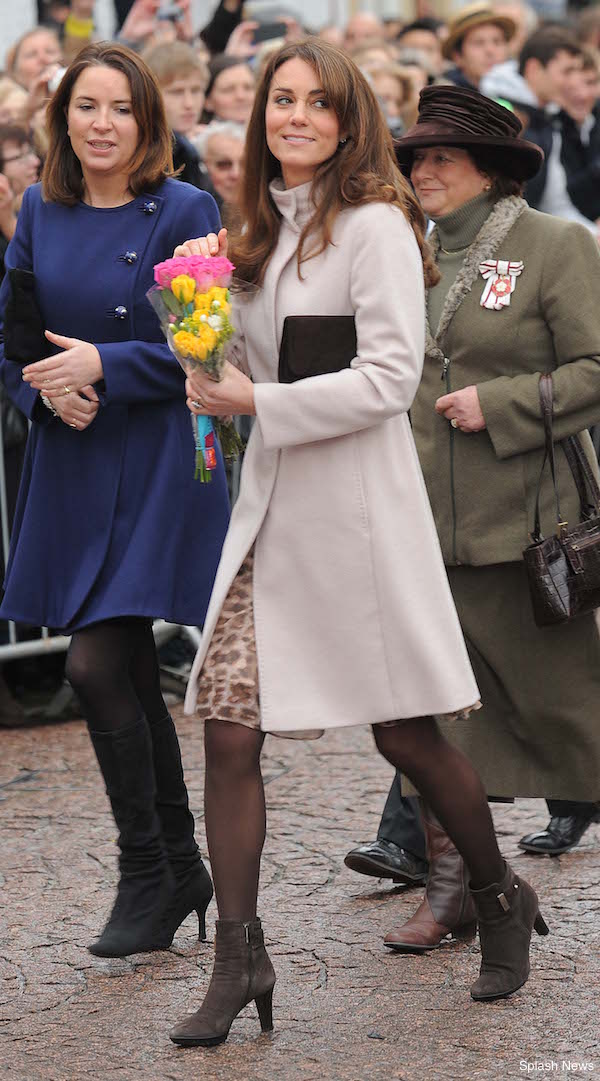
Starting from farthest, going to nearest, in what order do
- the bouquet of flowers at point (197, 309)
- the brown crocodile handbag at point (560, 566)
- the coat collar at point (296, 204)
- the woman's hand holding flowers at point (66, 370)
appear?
1. the brown crocodile handbag at point (560, 566)
2. the woman's hand holding flowers at point (66, 370)
3. the coat collar at point (296, 204)
4. the bouquet of flowers at point (197, 309)

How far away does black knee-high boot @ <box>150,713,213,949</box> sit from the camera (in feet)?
14.7

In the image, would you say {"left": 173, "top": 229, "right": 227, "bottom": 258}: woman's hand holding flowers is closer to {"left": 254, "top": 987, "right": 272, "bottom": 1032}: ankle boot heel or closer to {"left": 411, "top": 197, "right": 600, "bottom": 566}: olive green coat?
{"left": 411, "top": 197, "right": 600, "bottom": 566}: olive green coat

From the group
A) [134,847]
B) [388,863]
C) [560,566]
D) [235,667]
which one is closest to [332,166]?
[235,667]

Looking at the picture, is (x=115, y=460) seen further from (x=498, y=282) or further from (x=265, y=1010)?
(x=265, y=1010)

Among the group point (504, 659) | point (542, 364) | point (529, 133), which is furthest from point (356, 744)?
point (529, 133)

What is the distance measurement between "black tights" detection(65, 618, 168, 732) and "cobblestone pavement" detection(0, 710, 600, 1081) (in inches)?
23.1

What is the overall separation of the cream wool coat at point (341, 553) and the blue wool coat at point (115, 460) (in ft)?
1.68

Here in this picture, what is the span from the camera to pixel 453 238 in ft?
15.3

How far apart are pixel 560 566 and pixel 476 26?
6819 mm

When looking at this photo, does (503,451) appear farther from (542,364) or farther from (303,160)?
(303,160)

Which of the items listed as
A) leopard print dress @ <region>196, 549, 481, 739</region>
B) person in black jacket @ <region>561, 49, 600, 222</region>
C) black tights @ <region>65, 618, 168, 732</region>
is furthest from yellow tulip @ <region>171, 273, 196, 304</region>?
person in black jacket @ <region>561, 49, 600, 222</region>

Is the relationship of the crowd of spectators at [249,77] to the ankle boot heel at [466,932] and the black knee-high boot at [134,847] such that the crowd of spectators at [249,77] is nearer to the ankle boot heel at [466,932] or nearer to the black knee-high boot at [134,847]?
the black knee-high boot at [134,847]

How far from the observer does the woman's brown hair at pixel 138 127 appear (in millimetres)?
4363

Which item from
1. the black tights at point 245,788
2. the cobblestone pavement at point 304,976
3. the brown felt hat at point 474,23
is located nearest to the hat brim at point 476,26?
the brown felt hat at point 474,23
